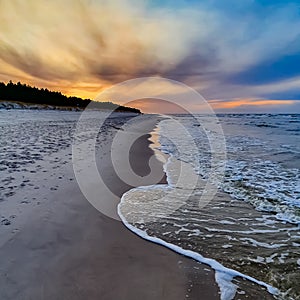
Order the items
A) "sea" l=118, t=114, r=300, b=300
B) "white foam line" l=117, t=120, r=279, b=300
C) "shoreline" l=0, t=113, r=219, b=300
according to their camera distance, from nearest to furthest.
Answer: "shoreline" l=0, t=113, r=219, b=300, "white foam line" l=117, t=120, r=279, b=300, "sea" l=118, t=114, r=300, b=300

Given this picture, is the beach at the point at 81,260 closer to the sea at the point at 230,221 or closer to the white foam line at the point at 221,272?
the white foam line at the point at 221,272

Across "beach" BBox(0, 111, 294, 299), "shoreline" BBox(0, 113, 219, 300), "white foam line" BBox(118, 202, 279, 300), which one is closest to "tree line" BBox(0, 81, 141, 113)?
"beach" BBox(0, 111, 294, 299)

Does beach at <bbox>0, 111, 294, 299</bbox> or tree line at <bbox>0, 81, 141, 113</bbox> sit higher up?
tree line at <bbox>0, 81, 141, 113</bbox>

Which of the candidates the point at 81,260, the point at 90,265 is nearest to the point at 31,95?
the point at 81,260

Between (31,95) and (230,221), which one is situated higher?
(31,95)

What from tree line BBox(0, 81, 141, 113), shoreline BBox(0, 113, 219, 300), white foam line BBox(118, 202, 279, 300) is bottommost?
shoreline BBox(0, 113, 219, 300)

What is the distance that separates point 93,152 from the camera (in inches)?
378

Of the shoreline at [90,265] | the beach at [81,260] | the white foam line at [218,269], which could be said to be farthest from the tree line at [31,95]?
the white foam line at [218,269]

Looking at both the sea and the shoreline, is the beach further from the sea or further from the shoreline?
the sea

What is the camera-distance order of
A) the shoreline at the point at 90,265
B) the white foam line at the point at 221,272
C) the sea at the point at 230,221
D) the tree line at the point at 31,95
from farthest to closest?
the tree line at the point at 31,95 → the sea at the point at 230,221 → the white foam line at the point at 221,272 → the shoreline at the point at 90,265

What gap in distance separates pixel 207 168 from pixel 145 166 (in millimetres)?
2166

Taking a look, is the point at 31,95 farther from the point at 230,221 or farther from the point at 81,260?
the point at 81,260

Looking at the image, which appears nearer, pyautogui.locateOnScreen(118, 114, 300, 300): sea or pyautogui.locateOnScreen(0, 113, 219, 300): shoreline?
pyautogui.locateOnScreen(0, 113, 219, 300): shoreline

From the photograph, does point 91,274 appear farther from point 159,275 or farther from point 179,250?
point 179,250
